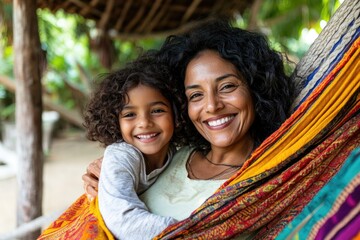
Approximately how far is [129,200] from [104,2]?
2.63m

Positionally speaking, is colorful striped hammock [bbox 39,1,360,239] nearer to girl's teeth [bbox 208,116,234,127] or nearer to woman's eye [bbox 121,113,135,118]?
girl's teeth [bbox 208,116,234,127]

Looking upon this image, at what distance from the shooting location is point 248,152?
5.08 feet

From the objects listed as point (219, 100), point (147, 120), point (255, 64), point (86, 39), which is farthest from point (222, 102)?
point (86, 39)

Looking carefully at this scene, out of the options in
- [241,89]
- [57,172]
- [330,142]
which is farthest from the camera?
[57,172]

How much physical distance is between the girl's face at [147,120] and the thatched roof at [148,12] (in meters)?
2.06

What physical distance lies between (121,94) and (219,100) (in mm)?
346

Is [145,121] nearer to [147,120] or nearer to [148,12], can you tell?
[147,120]

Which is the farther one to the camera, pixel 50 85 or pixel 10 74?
pixel 50 85

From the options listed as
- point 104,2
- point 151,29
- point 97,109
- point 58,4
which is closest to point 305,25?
point 151,29

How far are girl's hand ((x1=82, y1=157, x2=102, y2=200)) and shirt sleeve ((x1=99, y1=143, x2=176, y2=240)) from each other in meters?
0.16

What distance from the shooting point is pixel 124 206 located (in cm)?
129

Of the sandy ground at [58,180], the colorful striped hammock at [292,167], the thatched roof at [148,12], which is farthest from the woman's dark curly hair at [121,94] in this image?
the sandy ground at [58,180]

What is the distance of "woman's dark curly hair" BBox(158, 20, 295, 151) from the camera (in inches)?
57.0

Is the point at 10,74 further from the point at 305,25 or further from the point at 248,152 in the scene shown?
the point at 248,152
